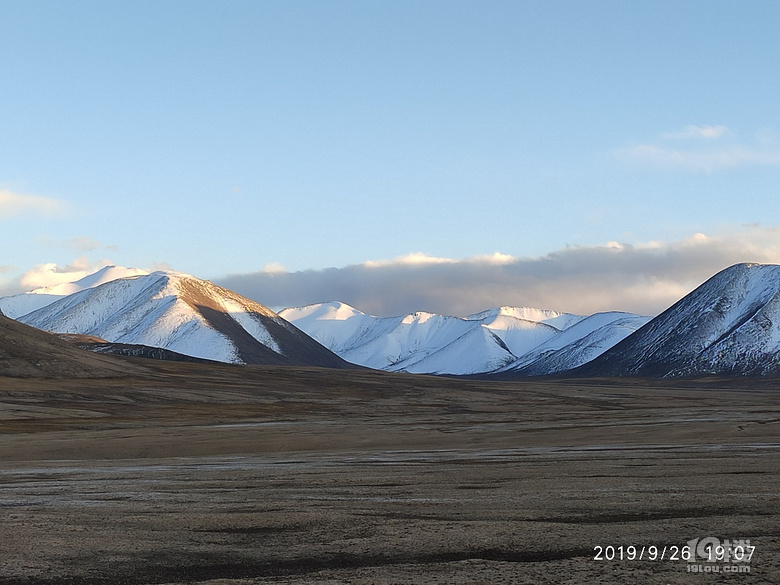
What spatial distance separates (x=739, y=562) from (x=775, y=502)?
7.28 metres

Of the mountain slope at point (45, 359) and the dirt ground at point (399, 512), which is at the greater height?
the mountain slope at point (45, 359)

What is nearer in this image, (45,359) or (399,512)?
(399,512)

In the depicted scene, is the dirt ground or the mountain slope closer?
the dirt ground

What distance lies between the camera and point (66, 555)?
49.2 ft

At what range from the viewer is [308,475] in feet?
101

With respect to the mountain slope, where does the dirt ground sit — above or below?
below

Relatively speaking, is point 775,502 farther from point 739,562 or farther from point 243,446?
point 243,446

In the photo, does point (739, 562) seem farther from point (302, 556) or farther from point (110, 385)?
point (110, 385)

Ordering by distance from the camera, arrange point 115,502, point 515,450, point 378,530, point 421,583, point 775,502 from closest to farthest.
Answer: point 421,583
point 378,530
point 775,502
point 115,502
point 515,450

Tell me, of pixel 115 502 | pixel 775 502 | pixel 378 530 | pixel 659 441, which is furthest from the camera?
pixel 659 441

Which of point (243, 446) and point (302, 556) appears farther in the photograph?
point (243, 446)

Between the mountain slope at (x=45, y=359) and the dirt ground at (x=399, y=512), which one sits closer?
the dirt ground at (x=399, y=512)

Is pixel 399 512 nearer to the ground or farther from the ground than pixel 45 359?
nearer to the ground

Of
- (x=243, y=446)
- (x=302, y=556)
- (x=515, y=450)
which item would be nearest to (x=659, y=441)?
(x=515, y=450)
